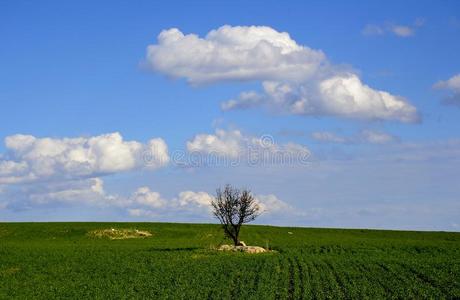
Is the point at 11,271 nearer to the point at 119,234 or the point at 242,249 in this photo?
the point at 242,249

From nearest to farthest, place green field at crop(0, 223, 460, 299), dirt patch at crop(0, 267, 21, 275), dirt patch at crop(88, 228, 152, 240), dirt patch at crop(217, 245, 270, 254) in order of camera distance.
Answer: green field at crop(0, 223, 460, 299) → dirt patch at crop(0, 267, 21, 275) → dirt patch at crop(217, 245, 270, 254) → dirt patch at crop(88, 228, 152, 240)

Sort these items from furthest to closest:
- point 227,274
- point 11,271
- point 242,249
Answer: point 242,249 → point 11,271 → point 227,274

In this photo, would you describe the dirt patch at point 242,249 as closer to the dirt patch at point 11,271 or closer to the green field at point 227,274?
the green field at point 227,274

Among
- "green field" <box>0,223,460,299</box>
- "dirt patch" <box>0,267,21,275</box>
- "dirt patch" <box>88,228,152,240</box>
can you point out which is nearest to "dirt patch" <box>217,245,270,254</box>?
"green field" <box>0,223,460,299</box>

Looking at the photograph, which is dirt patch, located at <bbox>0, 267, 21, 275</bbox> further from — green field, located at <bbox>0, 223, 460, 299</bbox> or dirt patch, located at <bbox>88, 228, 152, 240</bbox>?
dirt patch, located at <bbox>88, 228, 152, 240</bbox>

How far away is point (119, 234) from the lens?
312 feet

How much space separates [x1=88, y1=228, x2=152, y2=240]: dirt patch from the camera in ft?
306

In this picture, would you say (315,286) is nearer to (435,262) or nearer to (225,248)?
(435,262)

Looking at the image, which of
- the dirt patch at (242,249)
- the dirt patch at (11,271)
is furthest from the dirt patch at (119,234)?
the dirt patch at (11,271)

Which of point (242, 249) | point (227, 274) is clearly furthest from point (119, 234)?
point (227, 274)

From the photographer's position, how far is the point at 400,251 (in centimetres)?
6875

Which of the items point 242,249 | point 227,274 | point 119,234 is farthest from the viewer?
point 119,234

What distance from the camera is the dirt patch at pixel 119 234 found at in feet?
306

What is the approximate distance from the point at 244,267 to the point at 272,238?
4477 cm
